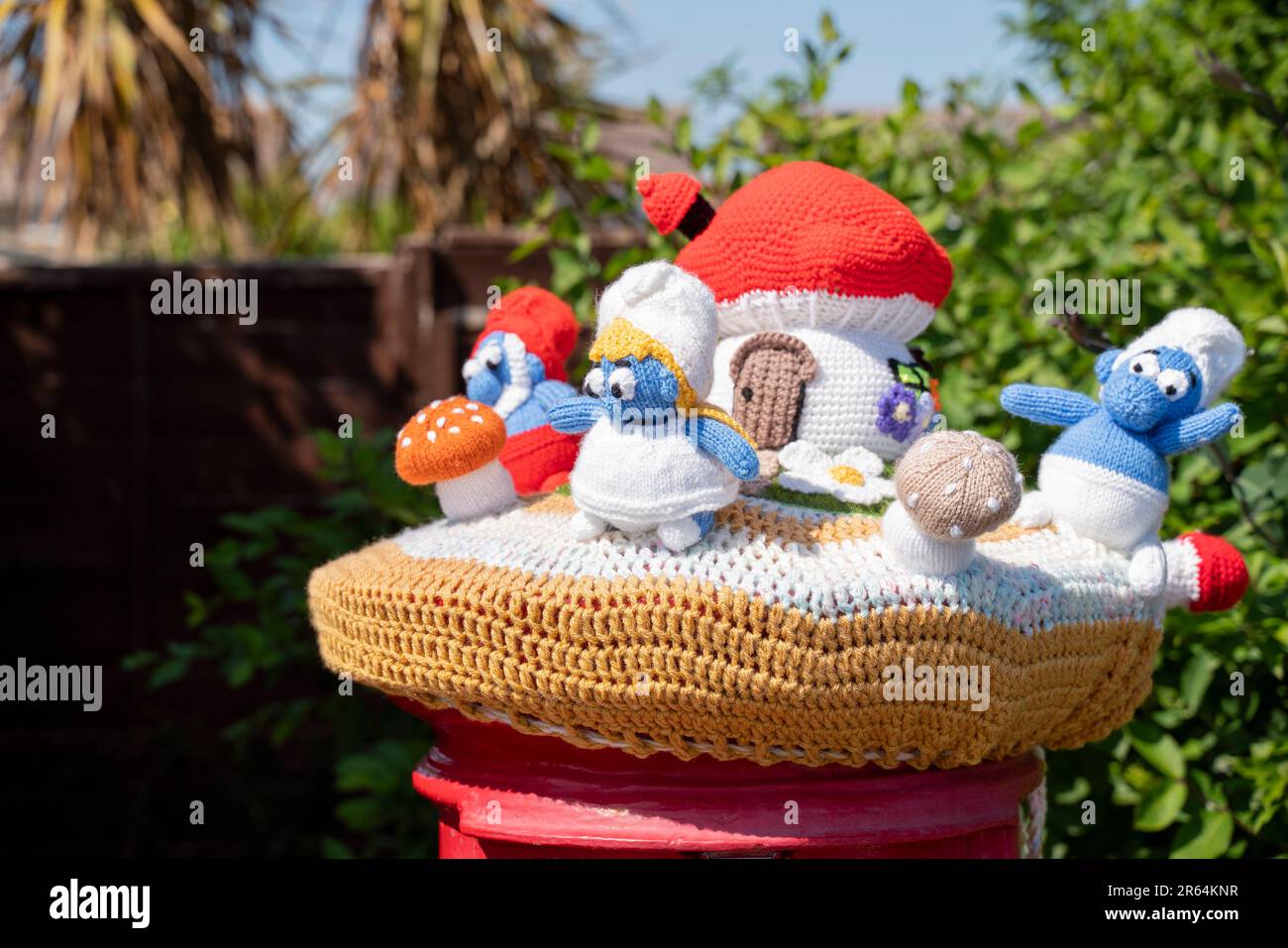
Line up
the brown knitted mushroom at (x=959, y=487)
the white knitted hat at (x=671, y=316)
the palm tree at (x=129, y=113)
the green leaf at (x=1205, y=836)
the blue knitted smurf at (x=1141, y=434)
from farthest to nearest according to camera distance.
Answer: the palm tree at (x=129, y=113) < the green leaf at (x=1205, y=836) < the blue knitted smurf at (x=1141, y=434) < the white knitted hat at (x=671, y=316) < the brown knitted mushroom at (x=959, y=487)

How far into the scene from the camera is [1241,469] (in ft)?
7.93

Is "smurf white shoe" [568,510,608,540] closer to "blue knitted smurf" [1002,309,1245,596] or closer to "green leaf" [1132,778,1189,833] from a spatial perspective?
"blue knitted smurf" [1002,309,1245,596]

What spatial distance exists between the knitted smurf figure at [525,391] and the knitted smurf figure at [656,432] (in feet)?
1.05

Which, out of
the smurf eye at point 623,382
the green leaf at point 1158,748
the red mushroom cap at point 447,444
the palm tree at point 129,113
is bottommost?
the green leaf at point 1158,748

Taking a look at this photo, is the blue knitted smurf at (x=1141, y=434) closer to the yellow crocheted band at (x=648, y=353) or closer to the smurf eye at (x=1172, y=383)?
the smurf eye at (x=1172, y=383)

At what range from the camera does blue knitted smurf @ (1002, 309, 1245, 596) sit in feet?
4.63

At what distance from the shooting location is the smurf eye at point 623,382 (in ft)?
4.10

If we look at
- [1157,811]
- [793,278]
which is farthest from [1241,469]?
[793,278]

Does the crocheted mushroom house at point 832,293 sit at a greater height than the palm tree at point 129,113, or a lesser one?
lesser

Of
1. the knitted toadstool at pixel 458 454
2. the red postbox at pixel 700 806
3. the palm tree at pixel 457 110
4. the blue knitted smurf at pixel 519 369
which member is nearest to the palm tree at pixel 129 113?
the palm tree at pixel 457 110
